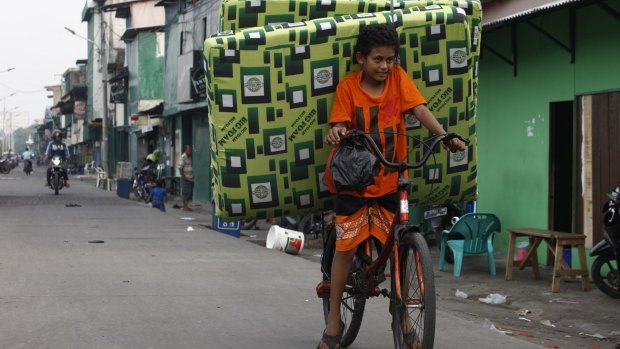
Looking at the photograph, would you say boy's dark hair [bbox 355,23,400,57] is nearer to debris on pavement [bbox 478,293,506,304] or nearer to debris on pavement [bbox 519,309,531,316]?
debris on pavement [bbox 519,309,531,316]

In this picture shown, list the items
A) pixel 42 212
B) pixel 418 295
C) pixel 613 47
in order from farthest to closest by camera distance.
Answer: pixel 42 212, pixel 613 47, pixel 418 295

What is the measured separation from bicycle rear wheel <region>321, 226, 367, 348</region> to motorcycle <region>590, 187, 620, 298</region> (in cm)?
418

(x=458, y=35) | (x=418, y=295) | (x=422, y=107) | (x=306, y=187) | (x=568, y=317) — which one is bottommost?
(x=568, y=317)

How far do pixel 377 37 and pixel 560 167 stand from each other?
7.42m

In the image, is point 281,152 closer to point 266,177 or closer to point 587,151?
point 266,177

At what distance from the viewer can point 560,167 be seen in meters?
11.9

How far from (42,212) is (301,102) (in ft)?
49.4

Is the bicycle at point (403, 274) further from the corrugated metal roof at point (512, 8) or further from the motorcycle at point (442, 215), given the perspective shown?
the motorcycle at point (442, 215)

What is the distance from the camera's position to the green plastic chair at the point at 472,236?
1091 cm

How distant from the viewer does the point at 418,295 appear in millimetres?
4812

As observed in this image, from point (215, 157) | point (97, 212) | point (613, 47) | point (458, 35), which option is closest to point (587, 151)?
point (613, 47)

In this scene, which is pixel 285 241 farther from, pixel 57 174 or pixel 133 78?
pixel 133 78

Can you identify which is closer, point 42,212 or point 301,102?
point 301,102

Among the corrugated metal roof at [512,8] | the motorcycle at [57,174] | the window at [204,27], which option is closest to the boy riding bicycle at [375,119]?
the corrugated metal roof at [512,8]
